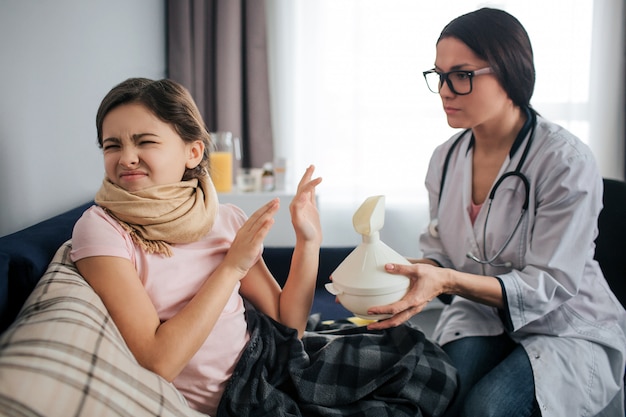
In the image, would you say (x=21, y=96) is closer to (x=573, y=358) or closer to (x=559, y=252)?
(x=559, y=252)

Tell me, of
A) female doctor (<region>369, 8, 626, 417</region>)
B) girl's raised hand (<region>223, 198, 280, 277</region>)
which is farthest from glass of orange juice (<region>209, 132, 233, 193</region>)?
girl's raised hand (<region>223, 198, 280, 277</region>)

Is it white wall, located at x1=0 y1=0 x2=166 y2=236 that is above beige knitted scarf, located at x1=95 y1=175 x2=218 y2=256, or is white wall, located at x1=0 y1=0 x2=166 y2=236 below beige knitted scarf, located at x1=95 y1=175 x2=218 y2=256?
above

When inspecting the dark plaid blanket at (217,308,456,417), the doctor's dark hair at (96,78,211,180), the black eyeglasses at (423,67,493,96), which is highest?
the black eyeglasses at (423,67,493,96)

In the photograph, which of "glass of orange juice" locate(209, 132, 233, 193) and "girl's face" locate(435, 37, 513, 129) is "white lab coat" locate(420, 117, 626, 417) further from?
"glass of orange juice" locate(209, 132, 233, 193)

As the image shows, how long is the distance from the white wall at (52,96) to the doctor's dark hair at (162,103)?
0.27 m

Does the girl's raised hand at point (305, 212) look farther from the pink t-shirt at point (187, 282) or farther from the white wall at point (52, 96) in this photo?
the white wall at point (52, 96)

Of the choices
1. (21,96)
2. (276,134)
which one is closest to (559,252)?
(21,96)

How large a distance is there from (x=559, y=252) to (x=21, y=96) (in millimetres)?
1358

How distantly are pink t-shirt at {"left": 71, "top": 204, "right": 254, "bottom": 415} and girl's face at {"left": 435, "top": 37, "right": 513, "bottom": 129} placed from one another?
0.77 metres

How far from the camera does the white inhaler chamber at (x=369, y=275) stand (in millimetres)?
1159

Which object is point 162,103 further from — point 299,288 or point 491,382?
point 491,382

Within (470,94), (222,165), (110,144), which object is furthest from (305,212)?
(222,165)

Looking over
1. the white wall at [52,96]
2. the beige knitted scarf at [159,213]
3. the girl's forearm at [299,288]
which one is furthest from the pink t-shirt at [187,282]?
the white wall at [52,96]

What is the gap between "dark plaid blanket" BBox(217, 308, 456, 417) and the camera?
1141 millimetres
